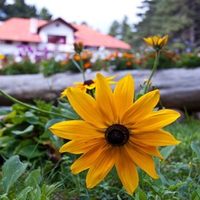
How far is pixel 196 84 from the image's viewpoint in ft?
13.0

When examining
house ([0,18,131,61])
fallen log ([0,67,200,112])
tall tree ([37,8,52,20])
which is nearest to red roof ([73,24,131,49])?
house ([0,18,131,61])

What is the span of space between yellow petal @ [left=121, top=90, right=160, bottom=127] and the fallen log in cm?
300

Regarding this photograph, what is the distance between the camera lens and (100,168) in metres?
0.69

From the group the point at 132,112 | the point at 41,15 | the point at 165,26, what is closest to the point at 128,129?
the point at 132,112

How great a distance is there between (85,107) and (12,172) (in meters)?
0.36

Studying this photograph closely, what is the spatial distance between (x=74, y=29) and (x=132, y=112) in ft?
65.8

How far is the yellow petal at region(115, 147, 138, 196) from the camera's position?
2.22ft

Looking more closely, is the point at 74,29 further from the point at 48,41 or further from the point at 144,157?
the point at 144,157

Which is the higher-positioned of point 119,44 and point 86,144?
point 119,44

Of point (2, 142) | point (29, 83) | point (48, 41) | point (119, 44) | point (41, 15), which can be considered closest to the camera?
point (2, 142)

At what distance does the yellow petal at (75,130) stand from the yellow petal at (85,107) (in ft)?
0.05

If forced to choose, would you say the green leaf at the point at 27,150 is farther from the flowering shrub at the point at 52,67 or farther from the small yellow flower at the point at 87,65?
the flowering shrub at the point at 52,67

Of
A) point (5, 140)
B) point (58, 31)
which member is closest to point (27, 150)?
point (5, 140)

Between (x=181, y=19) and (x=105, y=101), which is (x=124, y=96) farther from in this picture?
(x=181, y=19)
